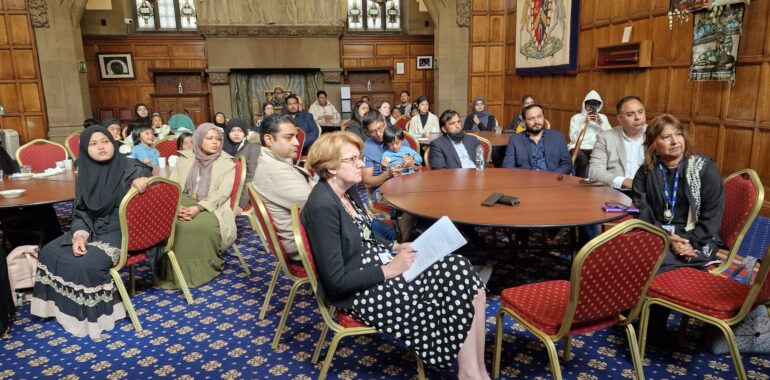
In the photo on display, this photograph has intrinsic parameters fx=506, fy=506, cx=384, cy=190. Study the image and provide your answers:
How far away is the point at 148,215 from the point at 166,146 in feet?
8.68

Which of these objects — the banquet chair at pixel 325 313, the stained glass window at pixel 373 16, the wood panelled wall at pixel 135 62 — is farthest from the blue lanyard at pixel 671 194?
the wood panelled wall at pixel 135 62

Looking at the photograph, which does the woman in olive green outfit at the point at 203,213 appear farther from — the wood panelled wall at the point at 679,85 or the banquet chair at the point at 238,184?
the wood panelled wall at the point at 679,85

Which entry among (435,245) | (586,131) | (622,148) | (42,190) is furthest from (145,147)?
(586,131)

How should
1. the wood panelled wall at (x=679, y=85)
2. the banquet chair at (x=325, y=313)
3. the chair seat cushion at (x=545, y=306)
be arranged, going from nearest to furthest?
the chair seat cushion at (x=545, y=306)
the banquet chair at (x=325, y=313)
the wood panelled wall at (x=679, y=85)

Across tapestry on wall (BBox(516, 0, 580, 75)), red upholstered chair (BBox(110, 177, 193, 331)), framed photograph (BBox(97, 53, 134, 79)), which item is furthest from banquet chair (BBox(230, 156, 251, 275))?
framed photograph (BBox(97, 53, 134, 79))

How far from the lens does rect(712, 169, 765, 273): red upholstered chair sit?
103 inches

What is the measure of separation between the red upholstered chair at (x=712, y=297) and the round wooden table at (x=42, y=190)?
368cm

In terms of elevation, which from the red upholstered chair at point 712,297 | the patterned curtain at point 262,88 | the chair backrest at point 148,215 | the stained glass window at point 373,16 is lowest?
the red upholstered chair at point 712,297

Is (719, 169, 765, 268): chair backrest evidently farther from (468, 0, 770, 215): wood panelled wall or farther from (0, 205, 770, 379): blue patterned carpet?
(468, 0, 770, 215): wood panelled wall

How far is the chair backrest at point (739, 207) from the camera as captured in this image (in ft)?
8.54

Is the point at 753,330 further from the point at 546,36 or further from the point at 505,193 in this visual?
the point at 546,36

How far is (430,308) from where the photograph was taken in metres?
2.16

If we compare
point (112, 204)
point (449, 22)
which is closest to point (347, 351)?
point (112, 204)

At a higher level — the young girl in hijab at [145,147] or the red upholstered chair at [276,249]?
the young girl in hijab at [145,147]
